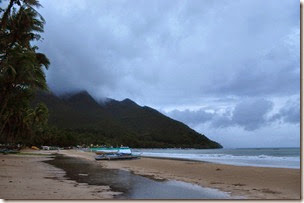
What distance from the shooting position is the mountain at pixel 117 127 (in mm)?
86062

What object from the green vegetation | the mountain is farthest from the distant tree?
the mountain

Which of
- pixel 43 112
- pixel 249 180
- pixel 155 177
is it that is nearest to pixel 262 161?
pixel 249 180

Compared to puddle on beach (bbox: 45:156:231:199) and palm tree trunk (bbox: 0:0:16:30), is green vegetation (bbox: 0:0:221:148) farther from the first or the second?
puddle on beach (bbox: 45:156:231:199)

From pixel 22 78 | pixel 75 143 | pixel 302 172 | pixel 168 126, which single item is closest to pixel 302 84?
pixel 302 172

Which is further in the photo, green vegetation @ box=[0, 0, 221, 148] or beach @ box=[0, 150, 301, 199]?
green vegetation @ box=[0, 0, 221, 148]

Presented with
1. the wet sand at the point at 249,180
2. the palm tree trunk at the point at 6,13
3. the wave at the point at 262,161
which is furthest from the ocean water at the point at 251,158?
the palm tree trunk at the point at 6,13

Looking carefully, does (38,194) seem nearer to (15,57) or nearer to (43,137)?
(15,57)

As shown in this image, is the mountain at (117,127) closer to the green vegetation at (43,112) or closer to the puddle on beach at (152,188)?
the green vegetation at (43,112)

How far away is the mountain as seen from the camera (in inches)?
3388

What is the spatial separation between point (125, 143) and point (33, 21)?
110 metres

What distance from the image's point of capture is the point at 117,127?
113 metres

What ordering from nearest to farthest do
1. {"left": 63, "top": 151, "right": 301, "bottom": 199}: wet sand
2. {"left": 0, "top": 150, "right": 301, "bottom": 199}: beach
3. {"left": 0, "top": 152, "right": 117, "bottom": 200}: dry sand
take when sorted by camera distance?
{"left": 0, "top": 152, "right": 117, "bottom": 200}: dry sand → {"left": 0, "top": 150, "right": 301, "bottom": 199}: beach → {"left": 63, "top": 151, "right": 301, "bottom": 199}: wet sand

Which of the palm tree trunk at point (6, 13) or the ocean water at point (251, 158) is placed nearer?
the palm tree trunk at point (6, 13)

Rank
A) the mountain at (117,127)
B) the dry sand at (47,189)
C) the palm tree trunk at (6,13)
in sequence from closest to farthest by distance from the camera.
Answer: the dry sand at (47,189), the palm tree trunk at (6,13), the mountain at (117,127)
